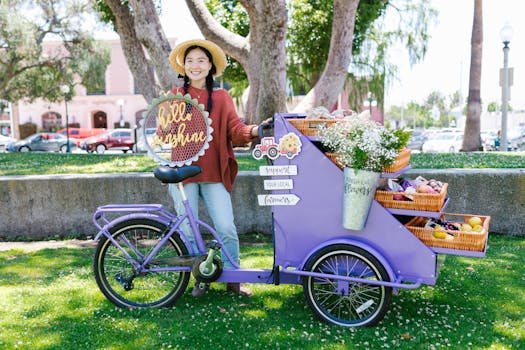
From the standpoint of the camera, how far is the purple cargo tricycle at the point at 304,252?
335 centimetres

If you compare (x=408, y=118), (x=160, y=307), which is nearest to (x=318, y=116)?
(x=160, y=307)

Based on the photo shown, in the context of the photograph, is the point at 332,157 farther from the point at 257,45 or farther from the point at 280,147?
the point at 257,45

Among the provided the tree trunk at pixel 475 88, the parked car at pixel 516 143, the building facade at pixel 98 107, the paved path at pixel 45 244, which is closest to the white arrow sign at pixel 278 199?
the paved path at pixel 45 244

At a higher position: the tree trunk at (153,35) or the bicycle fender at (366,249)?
the tree trunk at (153,35)

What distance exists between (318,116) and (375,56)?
1762 centimetres

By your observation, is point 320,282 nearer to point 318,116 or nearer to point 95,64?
point 318,116

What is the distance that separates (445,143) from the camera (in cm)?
2641

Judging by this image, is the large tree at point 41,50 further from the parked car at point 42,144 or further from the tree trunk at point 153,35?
the tree trunk at point 153,35

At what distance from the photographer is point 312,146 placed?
3.45 metres

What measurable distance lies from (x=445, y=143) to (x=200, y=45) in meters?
24.8

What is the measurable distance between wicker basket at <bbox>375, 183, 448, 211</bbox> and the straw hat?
5.23 feet

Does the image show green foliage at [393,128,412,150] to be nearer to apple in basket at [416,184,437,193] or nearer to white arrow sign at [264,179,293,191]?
apple in basket at [416,184,437,193]

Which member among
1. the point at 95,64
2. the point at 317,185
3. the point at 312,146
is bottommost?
the point at 317,185

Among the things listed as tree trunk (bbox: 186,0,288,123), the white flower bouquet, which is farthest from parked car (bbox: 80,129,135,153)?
the white flower bouquet
